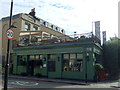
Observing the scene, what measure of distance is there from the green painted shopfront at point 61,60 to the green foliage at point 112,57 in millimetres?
1292

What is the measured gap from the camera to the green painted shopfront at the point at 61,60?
19.5 metres

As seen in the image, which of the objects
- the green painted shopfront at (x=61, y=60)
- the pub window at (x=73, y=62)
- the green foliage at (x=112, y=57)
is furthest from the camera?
the green foliage at (x=112, y=57)

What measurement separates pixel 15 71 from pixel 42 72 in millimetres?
5888

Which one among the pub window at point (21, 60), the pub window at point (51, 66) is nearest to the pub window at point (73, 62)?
the pub window at point (51, 66)

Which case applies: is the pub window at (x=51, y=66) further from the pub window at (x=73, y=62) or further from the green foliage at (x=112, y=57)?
the green foliage at (x=112, y=57)

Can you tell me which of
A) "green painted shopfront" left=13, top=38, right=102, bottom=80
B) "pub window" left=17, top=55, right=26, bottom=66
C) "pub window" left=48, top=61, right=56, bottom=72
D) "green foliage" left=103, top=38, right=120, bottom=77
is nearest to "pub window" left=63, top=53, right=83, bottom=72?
"green painted shopfront" left=13, top=38, right=102, bottom=80

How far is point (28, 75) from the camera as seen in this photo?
2438 centimetres

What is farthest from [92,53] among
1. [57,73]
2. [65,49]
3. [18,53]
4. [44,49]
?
[18,53]

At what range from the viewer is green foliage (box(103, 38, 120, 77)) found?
2283 cm

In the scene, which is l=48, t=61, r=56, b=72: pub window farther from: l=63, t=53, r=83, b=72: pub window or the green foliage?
the green foliage

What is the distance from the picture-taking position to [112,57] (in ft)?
76.4

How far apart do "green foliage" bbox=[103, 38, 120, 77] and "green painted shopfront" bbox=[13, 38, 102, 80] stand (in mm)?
1292

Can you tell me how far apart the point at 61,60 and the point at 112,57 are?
7.76 meters

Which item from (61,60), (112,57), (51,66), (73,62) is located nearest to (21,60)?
(51,66)
